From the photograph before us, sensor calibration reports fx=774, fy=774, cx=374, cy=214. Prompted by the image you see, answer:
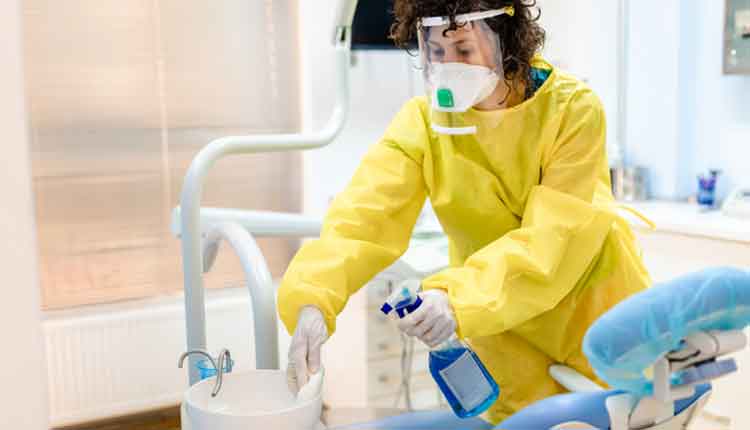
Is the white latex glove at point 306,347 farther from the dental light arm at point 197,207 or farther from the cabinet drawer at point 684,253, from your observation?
the cabinet drawer at point 684,253

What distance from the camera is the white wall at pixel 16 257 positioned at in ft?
2.47

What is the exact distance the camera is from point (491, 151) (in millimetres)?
1224

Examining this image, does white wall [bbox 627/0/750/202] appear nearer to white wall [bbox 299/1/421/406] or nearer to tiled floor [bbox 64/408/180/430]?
white wall [bbox 299/1/421/406]

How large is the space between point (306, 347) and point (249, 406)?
14cm

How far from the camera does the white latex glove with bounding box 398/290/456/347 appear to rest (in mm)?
1040

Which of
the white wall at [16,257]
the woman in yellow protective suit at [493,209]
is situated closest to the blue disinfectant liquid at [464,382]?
the woman in yellow protective suit at [493,209]

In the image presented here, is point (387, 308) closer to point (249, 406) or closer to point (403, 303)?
point (403, 303)

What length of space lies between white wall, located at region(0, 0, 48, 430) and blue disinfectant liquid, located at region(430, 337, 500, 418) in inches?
24.0

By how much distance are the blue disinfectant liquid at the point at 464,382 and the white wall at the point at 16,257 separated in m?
0.61

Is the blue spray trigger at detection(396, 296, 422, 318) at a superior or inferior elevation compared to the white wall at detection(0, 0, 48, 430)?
inferior

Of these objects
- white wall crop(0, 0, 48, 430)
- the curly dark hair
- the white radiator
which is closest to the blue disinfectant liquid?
the curly dark hair

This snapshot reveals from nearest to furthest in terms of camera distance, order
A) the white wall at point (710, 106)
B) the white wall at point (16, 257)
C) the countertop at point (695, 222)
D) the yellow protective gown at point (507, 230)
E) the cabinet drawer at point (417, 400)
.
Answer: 1. the white wall at point (16, 257)
2. the yellow protective gown at point (507, 230)
3. the countertop at point (695, 222)
4. the white wall at point (710, 106)
5. the cabinet drawer at point (417, 400)

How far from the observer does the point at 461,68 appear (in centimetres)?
121

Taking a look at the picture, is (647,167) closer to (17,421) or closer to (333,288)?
(333,288)
